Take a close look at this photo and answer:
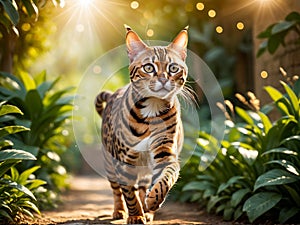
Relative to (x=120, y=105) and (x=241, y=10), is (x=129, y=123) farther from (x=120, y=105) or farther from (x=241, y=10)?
(x=241, y=10)

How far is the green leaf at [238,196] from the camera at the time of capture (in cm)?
516

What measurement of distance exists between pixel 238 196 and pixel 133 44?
2017 mm

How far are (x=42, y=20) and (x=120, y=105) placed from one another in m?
3.75

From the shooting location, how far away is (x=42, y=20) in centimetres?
796

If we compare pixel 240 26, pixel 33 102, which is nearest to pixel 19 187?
pixel 33 102

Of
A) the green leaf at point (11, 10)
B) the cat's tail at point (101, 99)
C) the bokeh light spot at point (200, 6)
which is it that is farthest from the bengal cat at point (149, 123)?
the bokeh light spot at point (200, 6)

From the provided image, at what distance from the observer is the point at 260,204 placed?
Result: 482 centimetres

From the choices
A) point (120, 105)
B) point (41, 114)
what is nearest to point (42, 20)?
point (41, 114)

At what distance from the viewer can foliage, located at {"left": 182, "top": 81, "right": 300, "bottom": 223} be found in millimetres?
4781

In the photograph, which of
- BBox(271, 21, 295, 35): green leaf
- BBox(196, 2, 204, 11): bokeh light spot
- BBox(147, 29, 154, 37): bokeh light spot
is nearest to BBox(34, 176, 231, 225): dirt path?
BBox(271, 21, 295, 35): green leaf

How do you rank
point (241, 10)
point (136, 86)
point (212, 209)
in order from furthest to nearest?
point (241, 10) → point (212, 209) → point (136, 86)

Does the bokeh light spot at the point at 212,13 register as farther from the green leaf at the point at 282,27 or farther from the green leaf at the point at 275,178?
the green leaf at the point at 275,178

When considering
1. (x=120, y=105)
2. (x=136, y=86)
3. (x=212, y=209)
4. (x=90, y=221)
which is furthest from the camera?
(x=212, y=209)

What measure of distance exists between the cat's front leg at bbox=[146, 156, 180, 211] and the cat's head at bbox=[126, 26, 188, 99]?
571mm
